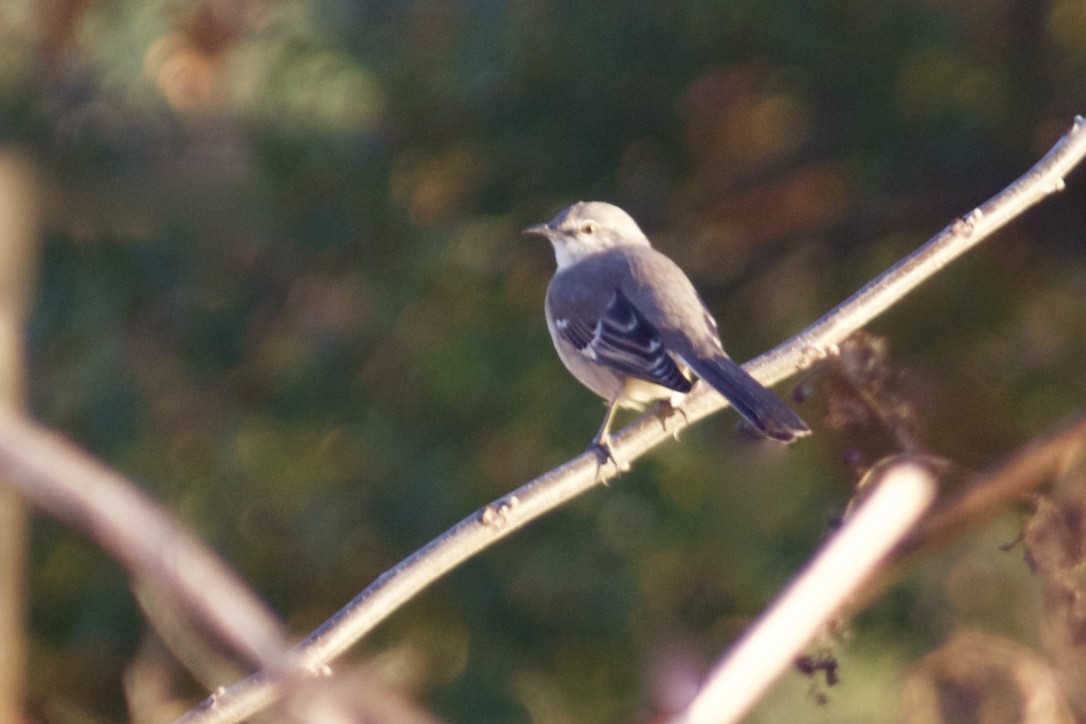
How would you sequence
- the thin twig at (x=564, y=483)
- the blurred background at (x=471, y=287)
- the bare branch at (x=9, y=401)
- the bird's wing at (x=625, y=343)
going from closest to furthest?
the bare branch at (x=9, y=401), the thin twig at (x=564, y=483), the bird's wing at (x=625, y=343), the blurred background at (x=471, y=287)

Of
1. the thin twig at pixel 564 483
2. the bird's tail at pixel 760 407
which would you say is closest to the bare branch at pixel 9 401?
the thin twig at pixel 564 483

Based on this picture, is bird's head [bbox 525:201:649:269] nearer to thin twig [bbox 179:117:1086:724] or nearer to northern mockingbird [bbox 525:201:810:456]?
northern mockingbird [bbox 525:201:810:456]

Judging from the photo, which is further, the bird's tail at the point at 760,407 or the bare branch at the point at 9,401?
the bird's tail at the point at 760,407

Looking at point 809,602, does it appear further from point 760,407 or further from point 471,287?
point 471,287

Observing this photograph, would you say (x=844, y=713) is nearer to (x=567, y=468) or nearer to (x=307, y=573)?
(x=307, y=573)

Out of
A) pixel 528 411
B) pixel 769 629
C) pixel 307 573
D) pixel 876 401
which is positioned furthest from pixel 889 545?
pixel 307 573

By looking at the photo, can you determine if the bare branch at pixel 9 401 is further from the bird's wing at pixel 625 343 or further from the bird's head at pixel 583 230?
the bird's head at pixel 583 230

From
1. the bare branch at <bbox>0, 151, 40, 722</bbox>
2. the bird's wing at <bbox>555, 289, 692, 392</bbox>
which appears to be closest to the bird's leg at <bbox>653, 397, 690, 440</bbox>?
the bird's wing at <bbox>555, 289, 692, 392</bbox>

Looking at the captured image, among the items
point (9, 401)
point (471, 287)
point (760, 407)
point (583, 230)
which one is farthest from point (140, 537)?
point (471, 287)
